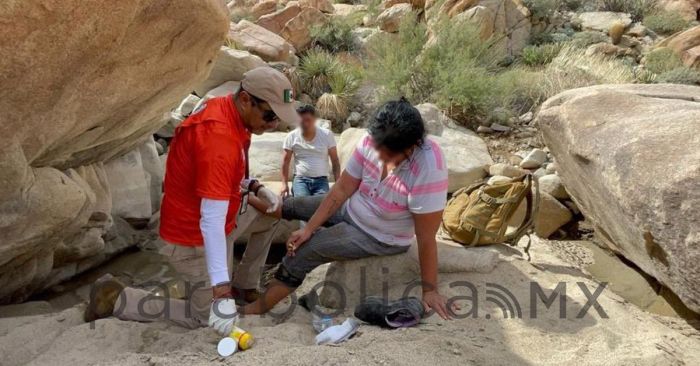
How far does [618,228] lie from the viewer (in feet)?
13.3

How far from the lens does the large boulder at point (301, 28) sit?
1166 centimetres

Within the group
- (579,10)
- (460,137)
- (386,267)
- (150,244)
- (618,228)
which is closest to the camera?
(386,267)

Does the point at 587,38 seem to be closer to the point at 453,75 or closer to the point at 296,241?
the point at 453,75

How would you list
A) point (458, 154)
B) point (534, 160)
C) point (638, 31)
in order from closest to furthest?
point (458, 154)
point (534, 160)
point (638, 31)

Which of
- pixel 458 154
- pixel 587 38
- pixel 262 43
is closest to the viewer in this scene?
pixel 458 154

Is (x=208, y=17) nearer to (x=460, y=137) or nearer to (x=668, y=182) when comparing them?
(x=668, y=182)

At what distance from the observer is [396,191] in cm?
294

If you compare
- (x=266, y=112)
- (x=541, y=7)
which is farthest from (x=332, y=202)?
(x=541, y=7)

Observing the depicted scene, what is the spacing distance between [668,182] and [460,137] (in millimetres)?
3919

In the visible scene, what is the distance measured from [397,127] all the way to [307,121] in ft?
7.64

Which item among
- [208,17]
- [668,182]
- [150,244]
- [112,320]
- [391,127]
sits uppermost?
[208,17]

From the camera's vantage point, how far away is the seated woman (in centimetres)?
279

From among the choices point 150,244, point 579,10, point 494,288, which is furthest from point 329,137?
point 579,10

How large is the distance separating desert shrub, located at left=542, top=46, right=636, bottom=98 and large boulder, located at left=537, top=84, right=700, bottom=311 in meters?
3.83
